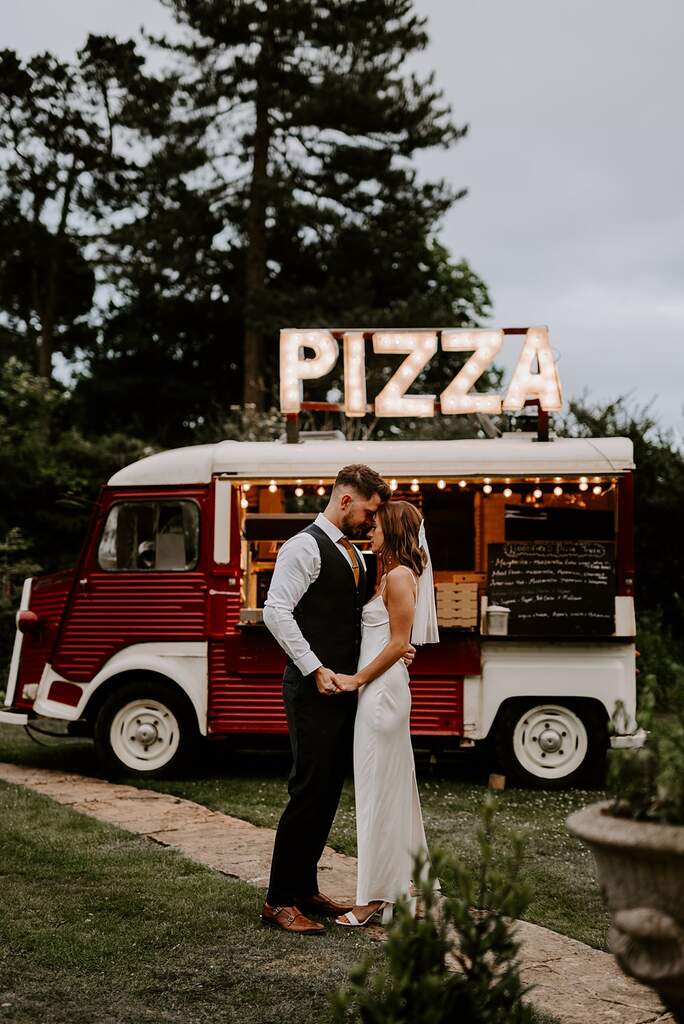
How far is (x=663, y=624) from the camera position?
15.6 metres

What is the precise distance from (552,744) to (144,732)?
3.23 m

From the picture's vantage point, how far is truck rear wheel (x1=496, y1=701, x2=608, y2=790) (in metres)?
8.70

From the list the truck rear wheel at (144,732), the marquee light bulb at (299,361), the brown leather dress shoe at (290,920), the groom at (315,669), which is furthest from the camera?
the marquee light bulb at (299,361)

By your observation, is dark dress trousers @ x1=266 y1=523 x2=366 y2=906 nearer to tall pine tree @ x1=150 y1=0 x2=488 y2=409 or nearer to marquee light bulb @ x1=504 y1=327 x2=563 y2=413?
marquee light bulb @ x1=504 y1=327 x2=563 y2=413

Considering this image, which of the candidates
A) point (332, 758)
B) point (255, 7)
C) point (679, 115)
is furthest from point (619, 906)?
point (255, 7)

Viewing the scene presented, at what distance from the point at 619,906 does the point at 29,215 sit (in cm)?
2744

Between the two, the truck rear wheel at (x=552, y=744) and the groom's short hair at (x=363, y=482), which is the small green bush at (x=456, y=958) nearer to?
the groom's short hair at (x=363, y=482)

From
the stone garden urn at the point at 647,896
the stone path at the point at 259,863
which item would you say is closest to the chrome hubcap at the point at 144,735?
the stone path at the point at 259,863

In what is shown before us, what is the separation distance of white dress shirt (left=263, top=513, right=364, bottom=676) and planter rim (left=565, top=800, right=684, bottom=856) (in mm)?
2475

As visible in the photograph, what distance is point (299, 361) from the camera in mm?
10492

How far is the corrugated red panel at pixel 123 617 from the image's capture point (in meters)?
8.92

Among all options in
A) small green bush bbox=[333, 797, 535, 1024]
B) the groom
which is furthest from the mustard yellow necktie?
small green bush bbox=[333, 797, 535, 1024]

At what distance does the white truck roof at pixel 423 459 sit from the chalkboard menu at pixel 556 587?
618mm

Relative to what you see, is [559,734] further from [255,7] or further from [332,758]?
[255,7]
